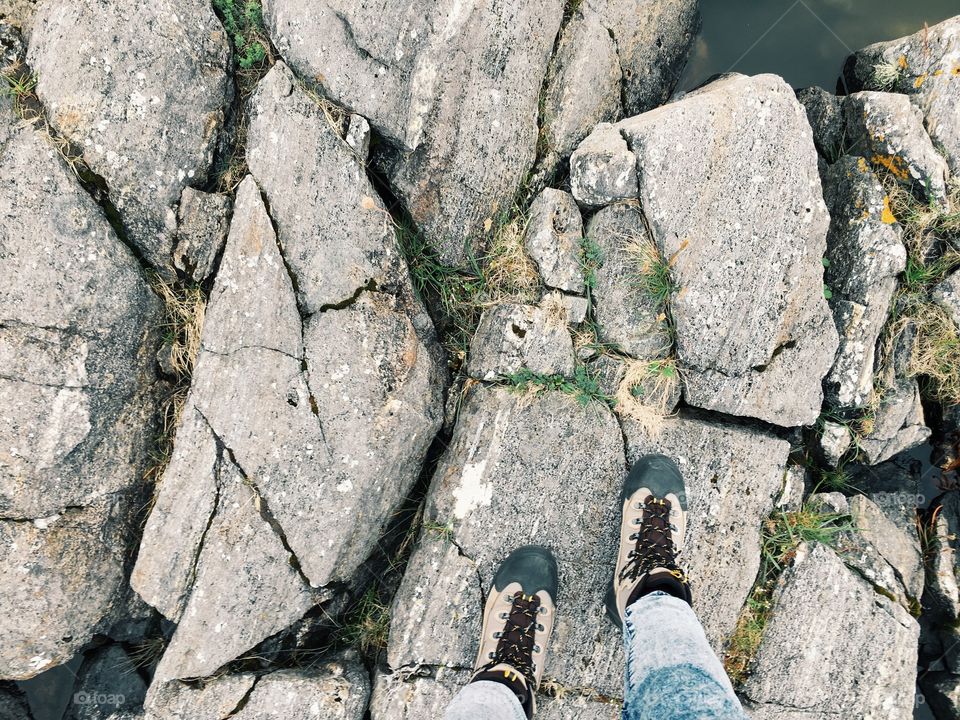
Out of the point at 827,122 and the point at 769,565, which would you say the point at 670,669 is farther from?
the point at 827,122

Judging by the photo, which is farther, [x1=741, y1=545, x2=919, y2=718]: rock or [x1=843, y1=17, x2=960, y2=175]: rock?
[x1=843, y1=17, x2=960, y2=175]: rock

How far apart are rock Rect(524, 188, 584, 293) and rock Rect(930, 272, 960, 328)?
267 centimetres

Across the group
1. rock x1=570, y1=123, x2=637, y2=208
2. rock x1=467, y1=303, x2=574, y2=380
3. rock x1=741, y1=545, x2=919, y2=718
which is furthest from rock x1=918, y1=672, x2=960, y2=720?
rock x1=570, y1=123, x2=637, y2=208

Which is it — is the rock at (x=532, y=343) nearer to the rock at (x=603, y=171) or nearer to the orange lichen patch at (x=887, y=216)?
the rock at (x=603, y=171)

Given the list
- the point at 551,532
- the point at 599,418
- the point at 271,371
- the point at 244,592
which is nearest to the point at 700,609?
the point at 551,532

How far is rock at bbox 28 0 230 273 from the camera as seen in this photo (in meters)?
3.94

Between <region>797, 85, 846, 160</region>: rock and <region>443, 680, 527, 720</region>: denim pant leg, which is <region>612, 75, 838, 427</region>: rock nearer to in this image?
<region>797, 85, 846, 160</region>: rock

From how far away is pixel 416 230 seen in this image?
14.5ft

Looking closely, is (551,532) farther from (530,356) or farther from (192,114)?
(192,114)

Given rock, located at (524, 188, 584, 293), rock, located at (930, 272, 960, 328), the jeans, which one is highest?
rock, located at (524, 188, 584, 293)

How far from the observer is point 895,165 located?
14.3 feet

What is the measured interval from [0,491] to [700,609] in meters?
4.87

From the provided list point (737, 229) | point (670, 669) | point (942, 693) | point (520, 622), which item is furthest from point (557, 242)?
point (942, 693)

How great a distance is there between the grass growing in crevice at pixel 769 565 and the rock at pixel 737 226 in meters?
0.96
